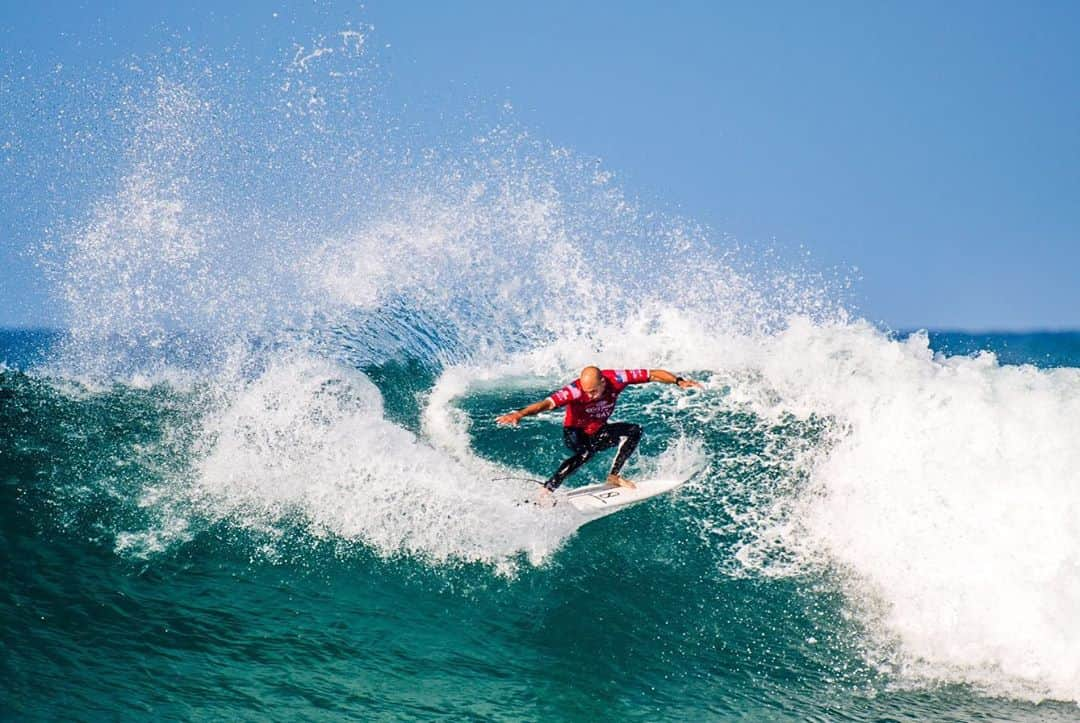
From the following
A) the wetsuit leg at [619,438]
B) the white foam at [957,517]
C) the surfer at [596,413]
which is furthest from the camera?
the wetsuit leg at [619,438]

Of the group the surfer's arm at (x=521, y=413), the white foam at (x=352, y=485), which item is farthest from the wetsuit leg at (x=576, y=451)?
the surfer's arm at (x=521, y=413)

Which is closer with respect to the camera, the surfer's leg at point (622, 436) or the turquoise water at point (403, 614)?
the turquoise water at point (403, 614)

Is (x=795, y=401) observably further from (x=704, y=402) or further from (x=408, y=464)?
(x=408, y=464)

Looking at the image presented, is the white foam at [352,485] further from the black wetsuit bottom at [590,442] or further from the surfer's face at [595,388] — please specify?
the surfer's face at [595,388]

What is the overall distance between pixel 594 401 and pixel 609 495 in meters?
1.15

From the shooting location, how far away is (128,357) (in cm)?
1572

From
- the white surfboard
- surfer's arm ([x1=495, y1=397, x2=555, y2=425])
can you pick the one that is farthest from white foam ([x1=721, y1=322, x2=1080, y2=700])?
surfer's arm ([x1=495, y1=397, x2=555, y2=425])

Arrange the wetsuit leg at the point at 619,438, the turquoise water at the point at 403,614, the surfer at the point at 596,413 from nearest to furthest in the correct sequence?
1. the turquoise water at the point at 403,614
2. the surfer at the point at 596,413
3. the wetsuit leg at the point at 619,438

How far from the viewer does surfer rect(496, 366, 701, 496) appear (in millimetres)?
7820

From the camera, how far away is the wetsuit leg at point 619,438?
A: 836 cm

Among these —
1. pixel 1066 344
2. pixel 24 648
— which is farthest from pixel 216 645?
pixel 1066 344

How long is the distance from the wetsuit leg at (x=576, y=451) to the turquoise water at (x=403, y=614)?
24.8 inches

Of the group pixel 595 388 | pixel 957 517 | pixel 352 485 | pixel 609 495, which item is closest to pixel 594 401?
pixel 595 388

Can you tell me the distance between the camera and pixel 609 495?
8438 mm
